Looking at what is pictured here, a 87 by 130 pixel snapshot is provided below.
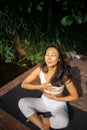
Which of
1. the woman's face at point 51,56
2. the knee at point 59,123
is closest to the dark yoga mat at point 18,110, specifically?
the knee at point 59,123

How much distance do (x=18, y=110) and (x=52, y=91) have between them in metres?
0.51

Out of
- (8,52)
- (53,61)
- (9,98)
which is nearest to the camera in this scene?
(53,61)

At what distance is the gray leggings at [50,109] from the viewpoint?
2639mm

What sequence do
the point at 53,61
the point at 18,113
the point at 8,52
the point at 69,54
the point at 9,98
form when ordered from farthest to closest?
the point at 8,52 < the point at 69,54 < the point at 9,98 < the point at 18,113 < the point at 53,61

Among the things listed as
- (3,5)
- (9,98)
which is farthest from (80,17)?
(3,5)

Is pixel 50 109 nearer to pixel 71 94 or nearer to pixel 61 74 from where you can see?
pixel 71 94

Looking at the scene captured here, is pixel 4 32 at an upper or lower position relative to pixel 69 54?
upper

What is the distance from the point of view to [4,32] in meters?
5.02

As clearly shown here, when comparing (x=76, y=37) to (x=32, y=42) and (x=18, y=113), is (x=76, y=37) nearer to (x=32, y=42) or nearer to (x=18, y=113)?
(x=32, y=42)

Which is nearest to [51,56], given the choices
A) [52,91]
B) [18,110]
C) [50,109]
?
[52,91]

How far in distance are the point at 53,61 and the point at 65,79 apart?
0.81 feet

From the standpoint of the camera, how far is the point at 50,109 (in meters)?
2.76

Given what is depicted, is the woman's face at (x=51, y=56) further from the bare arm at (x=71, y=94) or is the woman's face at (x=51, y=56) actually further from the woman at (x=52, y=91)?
the bare arm at (x=71, y=94)

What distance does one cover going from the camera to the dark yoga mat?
2.70 m
